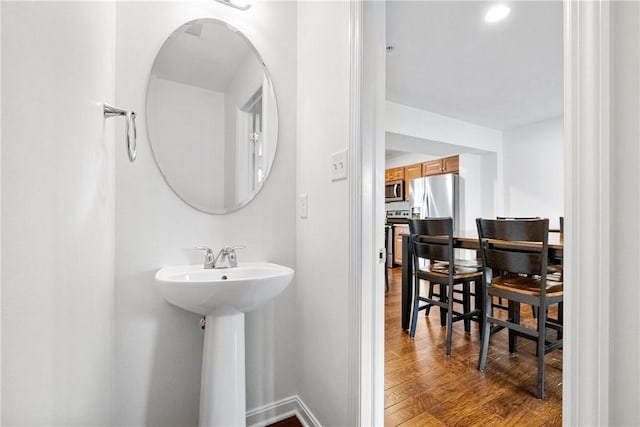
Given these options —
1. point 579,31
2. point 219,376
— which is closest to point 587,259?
point 579,31

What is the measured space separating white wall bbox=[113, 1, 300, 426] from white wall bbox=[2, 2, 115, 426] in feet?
0.89

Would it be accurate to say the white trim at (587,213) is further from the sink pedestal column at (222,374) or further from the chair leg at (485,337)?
the chair leg at (485,337)

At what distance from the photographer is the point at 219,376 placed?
1.17 metres

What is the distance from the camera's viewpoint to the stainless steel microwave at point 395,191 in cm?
598

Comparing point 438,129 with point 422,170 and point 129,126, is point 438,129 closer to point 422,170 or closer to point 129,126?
point 422,170

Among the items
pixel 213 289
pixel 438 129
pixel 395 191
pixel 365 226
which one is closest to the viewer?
pixel 213 289

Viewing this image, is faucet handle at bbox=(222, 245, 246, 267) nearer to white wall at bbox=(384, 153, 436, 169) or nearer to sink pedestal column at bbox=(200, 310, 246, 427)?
sink pedestal column at bbox=(200, 310, 246, 427)

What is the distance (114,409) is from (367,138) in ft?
4.74

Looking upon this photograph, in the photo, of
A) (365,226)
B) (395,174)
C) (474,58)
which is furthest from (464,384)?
(395,174)

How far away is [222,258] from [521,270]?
5.51ft

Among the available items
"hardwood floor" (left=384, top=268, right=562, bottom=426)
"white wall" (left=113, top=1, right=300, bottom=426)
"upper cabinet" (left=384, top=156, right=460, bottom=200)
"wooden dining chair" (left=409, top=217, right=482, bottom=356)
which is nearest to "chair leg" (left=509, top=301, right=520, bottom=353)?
"hardwood floor" (left=384, top=268, right=562, bottom=426)

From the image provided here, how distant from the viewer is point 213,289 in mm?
1027

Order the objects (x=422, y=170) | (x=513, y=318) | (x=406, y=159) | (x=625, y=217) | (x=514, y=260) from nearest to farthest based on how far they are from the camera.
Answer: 1. (x=625, y=217)
2. (x=514, y=260)
3. (x=513, y=318)
4. (x=422, y=170)
5. (x=406, y=159)

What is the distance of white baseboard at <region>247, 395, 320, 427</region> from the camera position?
141 centimetres
